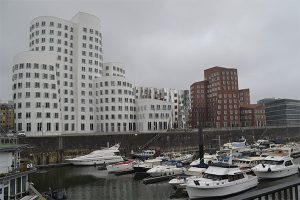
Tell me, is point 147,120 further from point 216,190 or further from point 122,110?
point 216,190

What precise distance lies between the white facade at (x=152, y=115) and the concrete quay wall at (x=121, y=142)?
1204cm

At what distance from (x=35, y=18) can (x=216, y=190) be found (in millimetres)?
101878

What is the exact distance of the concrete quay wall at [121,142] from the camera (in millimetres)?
77375

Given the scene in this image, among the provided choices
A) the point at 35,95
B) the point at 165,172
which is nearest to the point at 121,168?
the point at 165,172

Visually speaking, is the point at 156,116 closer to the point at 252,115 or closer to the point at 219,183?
the point at 252,115

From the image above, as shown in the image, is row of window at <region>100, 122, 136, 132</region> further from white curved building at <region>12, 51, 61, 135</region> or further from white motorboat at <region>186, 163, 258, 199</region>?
white motorboat at <region>186, 163, 258, 199</region>

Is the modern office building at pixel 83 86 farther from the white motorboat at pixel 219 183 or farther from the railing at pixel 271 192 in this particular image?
the railing at pixel 271 192

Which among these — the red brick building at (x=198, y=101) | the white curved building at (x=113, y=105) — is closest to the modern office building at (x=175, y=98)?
the red brick building at (x=198, y=101)

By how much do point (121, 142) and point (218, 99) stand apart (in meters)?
79.5

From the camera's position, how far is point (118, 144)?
88.1m

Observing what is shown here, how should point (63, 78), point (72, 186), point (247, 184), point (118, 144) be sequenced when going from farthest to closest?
point (63, 78) → point (118, 144) → point (72, 186) → point (247, 184)

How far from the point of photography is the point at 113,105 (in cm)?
10894

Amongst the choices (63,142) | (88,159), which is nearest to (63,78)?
(63,142)

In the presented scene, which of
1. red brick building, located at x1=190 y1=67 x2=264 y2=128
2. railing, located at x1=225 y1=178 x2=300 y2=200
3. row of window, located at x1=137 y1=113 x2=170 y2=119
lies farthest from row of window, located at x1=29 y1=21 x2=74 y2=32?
railing, located at x1=225 y1=178 x2=300 y2=200
